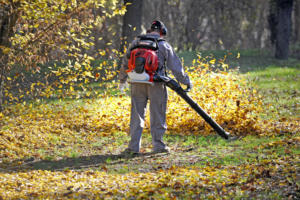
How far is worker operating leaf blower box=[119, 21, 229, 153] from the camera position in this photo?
753 cm

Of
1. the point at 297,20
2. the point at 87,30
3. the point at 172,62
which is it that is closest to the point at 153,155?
the point at 172,62

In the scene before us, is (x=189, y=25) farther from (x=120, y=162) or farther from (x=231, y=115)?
(x=120, y=162)

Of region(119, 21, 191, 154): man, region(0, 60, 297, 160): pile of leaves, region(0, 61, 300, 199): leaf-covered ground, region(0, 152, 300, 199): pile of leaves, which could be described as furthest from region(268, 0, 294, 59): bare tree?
region(0, 152, 300, 199): pile of leaves

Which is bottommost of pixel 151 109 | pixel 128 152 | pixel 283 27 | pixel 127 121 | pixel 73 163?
pixel 73 163

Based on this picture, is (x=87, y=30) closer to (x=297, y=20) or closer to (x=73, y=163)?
(x=73, y=163)

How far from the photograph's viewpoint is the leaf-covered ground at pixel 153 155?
5832 millimetres

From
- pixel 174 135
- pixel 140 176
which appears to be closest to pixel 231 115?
pixel 174 135

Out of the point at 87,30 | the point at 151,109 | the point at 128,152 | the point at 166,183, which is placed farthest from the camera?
the point at 87,30

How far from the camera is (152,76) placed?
25.0 ft

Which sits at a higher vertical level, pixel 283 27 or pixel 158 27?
pixel 283 27

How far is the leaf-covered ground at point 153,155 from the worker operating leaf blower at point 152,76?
444mm

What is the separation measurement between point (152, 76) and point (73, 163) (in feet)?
6.12

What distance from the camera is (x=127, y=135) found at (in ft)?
31.8

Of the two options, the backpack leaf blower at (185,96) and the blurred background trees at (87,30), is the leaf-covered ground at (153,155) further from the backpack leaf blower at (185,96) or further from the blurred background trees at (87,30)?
the blurred background trees at (87,30)
